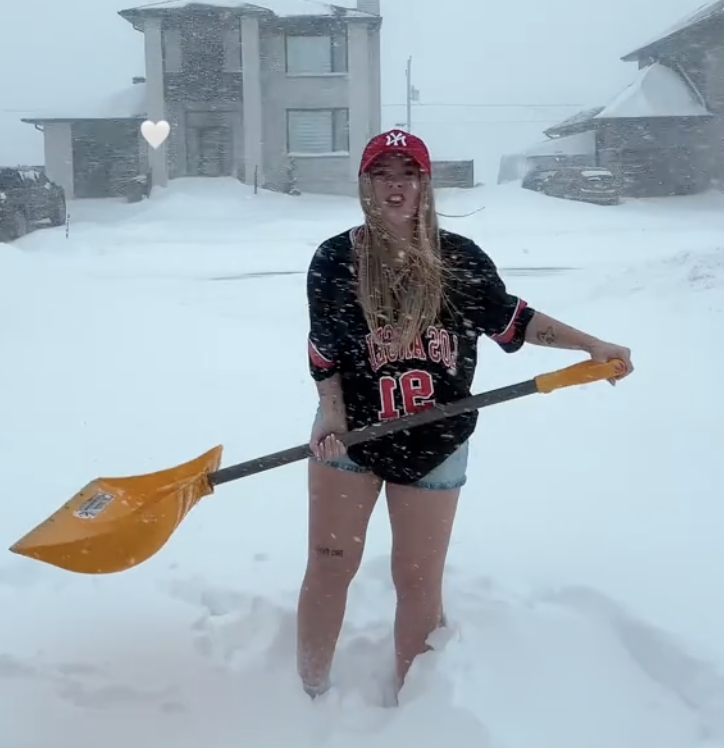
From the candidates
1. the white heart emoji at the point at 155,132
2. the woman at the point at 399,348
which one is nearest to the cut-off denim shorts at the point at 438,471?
the woman at the point at 399,348

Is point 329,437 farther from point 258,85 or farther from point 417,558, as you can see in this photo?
point 258,85

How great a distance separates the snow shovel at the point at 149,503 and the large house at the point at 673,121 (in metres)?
18.9

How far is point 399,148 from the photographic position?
1.85 m

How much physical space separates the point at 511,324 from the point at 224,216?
569 inches

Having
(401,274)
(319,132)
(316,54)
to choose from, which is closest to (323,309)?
(401,274)

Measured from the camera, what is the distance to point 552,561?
289 centimetres

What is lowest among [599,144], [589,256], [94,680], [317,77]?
[94,680]

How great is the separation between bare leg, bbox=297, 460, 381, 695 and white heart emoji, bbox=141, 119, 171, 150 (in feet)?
62.1

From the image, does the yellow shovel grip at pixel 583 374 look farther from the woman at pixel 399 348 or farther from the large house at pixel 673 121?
the large house at pixel 673 121

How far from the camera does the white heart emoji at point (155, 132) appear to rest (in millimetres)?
19812

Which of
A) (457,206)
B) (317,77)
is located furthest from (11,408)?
(317,77)

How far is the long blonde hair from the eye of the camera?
187 cm

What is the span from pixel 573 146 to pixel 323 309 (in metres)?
21.9

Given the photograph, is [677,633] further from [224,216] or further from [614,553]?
[224,216]
